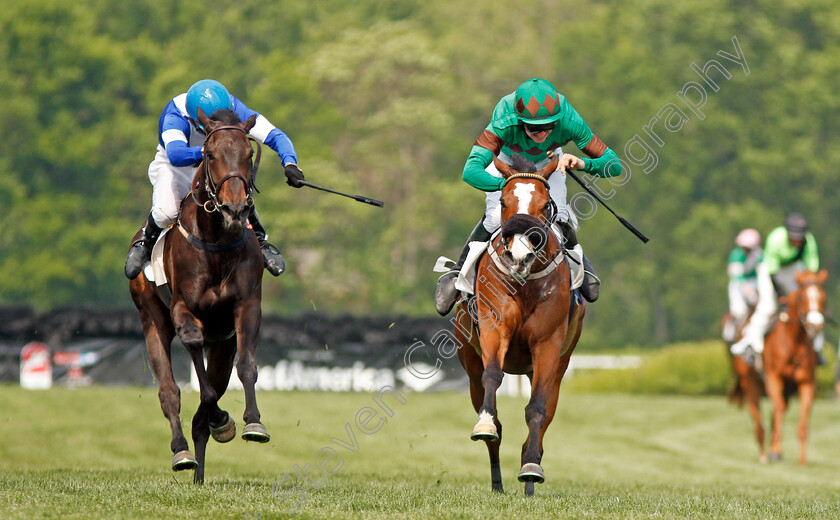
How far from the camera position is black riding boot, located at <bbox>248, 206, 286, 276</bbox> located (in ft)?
29.5

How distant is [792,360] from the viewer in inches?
599

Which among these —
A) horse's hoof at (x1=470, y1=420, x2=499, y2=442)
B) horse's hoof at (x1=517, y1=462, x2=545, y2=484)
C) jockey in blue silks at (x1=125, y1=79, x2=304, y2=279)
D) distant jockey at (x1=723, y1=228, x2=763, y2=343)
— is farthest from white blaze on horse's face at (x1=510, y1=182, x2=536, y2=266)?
distant jockey at (x1=723, y1=228, x2=763, y2=343)

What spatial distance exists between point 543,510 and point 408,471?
5950 millimetres

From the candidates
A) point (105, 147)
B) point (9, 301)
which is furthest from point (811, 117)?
point (9, 301)

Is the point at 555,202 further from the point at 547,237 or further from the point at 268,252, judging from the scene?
the point at 268,252

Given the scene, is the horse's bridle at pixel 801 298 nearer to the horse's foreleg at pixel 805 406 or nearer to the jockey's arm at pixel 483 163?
the horse's foreleg at pixel 805 406

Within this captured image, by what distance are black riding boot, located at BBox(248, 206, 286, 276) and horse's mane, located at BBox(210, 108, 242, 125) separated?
0.70 m

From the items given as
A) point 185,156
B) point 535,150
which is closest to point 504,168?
point 535,150

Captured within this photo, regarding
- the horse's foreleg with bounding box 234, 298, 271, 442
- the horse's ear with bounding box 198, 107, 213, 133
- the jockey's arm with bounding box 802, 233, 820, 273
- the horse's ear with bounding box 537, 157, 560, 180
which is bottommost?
the horse's foreleg with bounding box 234, 298, 271, 442

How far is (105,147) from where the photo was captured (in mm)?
46125

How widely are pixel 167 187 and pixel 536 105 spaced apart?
297 cm

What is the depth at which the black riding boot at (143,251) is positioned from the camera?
9219mm

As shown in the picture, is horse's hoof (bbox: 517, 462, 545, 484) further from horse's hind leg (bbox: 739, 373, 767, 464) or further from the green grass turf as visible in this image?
horse's hind leg (bbox: 739, 373, 767, 464)

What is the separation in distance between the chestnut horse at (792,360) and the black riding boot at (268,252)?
8.10 meters
